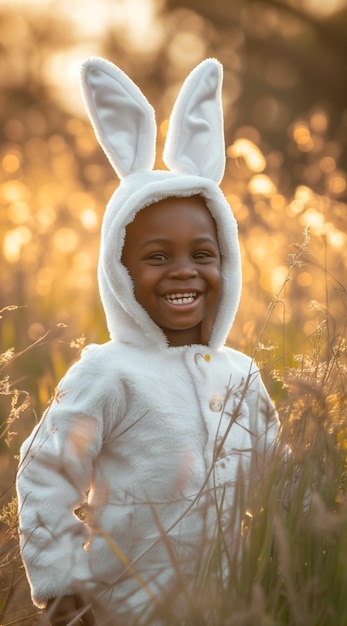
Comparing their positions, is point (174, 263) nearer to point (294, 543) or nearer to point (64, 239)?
point (294, 543)

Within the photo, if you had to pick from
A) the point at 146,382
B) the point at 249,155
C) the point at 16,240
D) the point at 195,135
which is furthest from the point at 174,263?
the point at 16,240

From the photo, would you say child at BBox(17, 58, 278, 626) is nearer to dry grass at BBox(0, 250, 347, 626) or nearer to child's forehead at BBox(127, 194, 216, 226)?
child's forehead at BBox(127, 194, 216, 226)

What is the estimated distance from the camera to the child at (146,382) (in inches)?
90.7

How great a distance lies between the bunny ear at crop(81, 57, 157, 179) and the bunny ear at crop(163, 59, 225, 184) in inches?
3.0

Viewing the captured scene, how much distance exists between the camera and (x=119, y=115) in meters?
2.83

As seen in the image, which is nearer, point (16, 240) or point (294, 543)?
point (294, 543)

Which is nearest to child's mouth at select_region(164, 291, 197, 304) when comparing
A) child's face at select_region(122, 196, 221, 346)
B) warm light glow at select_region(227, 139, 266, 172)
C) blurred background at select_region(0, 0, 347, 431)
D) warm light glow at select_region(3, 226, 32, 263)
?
child's face at select_region(122, 196, 221, 346)

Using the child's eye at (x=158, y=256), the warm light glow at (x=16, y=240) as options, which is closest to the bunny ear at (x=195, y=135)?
the child's eye at (x=158, y=256)

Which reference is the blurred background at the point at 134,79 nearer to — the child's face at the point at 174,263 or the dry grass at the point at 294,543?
the child's face at the point at 174,263

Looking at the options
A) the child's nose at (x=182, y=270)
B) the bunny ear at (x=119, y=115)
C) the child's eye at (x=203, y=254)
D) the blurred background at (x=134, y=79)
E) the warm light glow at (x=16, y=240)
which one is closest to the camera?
the child's nose at (x=182, y=270)

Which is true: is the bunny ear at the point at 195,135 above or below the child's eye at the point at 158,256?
above

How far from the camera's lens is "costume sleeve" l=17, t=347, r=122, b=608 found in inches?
88.1

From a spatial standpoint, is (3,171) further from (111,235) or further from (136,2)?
(136,2)

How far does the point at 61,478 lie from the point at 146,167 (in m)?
1.04
